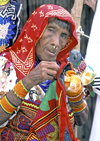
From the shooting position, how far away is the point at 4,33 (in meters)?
1.61

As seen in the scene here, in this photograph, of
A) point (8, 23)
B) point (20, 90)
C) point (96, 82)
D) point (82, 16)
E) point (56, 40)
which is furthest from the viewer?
point (82, 16)

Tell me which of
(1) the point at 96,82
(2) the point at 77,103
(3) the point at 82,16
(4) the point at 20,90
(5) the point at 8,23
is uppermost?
(5) the point at 8,23

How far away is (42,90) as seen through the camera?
1481 mm

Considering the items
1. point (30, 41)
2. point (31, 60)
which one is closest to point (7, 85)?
point (31, 60)

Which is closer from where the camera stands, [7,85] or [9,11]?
[7,85]

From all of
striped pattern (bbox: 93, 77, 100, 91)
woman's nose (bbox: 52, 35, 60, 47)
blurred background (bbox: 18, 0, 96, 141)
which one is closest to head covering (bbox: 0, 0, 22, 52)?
woman's nose (bbox: 52, 35, 60, 47)

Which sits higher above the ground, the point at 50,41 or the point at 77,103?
the point at 50,41

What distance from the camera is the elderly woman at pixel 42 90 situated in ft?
4.06

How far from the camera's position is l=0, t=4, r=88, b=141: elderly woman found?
1.24 m

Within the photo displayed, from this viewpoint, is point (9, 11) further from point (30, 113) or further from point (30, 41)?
point (30, 113)

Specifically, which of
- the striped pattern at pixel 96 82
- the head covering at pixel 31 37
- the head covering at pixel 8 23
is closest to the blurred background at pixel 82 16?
the head covering at pixel 8 23

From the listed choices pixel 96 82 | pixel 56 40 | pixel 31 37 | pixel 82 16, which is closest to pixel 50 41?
pixel 56 40

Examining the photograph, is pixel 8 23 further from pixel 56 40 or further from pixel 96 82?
pixel 96 82

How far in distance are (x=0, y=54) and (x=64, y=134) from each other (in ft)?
2.59
